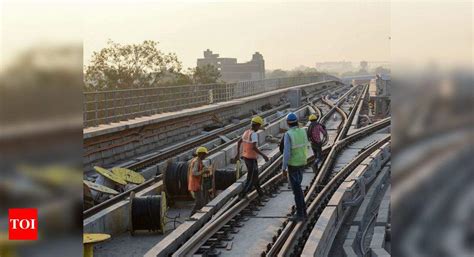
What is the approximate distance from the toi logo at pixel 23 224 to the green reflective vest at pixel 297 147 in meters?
6.03

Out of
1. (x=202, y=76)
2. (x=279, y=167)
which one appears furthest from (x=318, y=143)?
(x=202, y=76)

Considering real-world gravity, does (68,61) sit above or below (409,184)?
above

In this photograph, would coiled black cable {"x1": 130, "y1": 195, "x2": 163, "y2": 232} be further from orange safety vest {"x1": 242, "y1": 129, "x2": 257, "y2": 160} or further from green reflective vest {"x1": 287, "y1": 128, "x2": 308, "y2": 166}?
green reflective vest {"x1": 287, "y1": 128, "x2": 308, "y2": 166}

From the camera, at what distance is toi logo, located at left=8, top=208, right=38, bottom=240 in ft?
11.5

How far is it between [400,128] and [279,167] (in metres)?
13.9

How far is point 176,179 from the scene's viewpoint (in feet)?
43.0

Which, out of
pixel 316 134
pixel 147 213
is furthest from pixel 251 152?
pixel 316 134

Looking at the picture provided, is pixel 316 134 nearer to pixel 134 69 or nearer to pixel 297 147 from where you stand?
pixel 297 147

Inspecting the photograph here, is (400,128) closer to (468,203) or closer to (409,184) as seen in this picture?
(409,184)

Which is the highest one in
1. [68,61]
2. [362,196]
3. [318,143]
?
[68,61]

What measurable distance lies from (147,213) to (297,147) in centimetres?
314

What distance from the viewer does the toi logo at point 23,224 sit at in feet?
11.5

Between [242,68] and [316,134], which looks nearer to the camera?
[316,134]

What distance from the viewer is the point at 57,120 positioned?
3.52 meters
